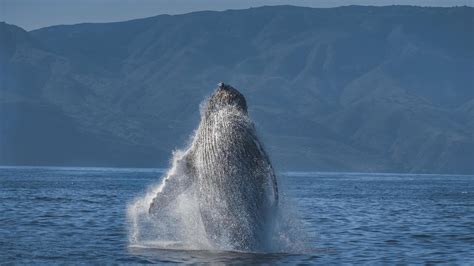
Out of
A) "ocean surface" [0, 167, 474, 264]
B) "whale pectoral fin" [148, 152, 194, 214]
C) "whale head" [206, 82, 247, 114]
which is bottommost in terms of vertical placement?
"ocean surface" [0, 167, 474, 264]

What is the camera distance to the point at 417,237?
43.0 meters

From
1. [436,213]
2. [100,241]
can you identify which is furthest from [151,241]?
[436,213]

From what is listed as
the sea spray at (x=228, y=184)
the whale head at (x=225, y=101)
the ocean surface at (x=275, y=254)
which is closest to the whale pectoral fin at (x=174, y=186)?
the sea spray at (x=228, y=184)

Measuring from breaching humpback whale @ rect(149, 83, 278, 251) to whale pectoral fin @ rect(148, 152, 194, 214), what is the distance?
0.03 metres

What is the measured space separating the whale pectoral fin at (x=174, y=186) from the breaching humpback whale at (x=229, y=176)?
0.03 m

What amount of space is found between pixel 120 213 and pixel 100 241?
67.2 feet

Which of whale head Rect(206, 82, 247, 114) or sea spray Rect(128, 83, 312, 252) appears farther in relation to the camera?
whale head Rect(206, 82, 247, 114)

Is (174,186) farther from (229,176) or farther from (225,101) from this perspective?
(225,101)

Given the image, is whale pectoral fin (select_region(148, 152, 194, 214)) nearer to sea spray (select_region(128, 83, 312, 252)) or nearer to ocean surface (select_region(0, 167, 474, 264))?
sea spray (select_region(128, 83, 312, 252))

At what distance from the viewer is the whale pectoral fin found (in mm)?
32062

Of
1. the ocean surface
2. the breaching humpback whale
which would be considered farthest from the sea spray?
the ocean surface

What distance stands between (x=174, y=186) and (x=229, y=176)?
94.3 inches

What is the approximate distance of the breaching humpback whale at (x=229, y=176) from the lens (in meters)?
31.0

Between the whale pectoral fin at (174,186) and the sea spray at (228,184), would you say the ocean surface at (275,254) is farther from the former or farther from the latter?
the whale pectoral fin at (174,186)
